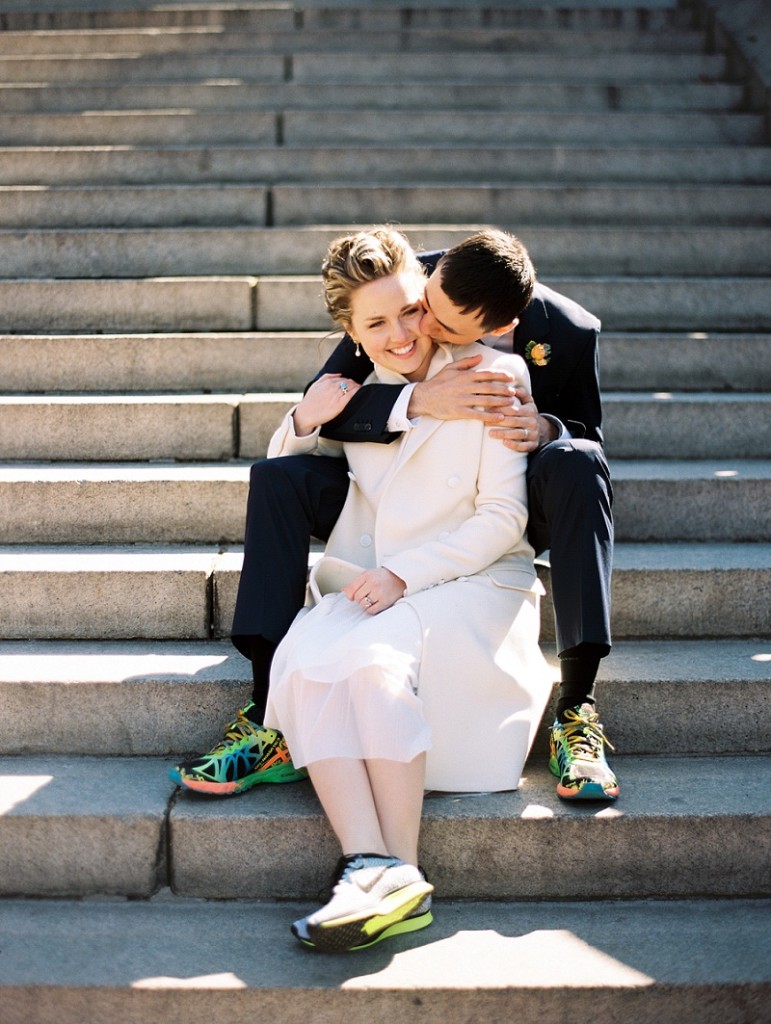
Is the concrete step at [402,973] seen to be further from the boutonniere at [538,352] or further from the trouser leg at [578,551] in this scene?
the boutonniere at [538,352]

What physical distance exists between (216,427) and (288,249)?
1.15 meters

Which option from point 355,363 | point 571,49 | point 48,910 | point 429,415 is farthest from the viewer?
point 571,49

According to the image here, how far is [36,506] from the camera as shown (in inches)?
132

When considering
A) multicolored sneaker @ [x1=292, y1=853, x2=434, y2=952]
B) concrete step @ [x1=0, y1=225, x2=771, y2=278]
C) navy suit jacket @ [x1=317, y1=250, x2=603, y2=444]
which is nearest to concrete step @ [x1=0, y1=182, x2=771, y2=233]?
concrete step @ [x1=0, y1=225, x2=771, y2=278]

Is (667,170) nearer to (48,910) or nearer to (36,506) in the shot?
(36,506)

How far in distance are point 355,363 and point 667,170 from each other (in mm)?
2831

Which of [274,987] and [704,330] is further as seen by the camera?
[704,330]

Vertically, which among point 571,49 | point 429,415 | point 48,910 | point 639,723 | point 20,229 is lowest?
point 48,910

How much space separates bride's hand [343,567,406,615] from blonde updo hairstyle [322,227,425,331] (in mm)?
610

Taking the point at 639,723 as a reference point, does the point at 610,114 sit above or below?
above

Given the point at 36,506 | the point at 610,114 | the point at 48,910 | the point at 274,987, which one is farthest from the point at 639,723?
the point at 610,114

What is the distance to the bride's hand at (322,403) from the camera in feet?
8.87

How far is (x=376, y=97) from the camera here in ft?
18.2

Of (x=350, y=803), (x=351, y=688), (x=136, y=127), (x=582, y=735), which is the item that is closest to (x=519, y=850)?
(x=582, y=735)
